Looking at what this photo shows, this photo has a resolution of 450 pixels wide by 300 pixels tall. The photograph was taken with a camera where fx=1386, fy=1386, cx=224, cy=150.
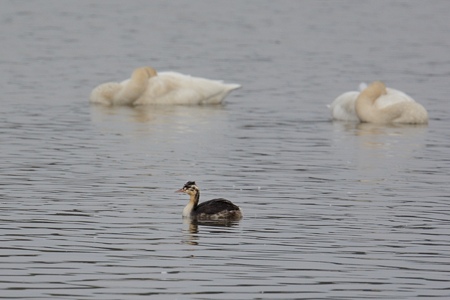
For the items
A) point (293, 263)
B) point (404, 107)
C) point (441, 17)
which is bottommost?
point (293, 263)

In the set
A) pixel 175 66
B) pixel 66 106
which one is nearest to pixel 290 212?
pixel 66 106

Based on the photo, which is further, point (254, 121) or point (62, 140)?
point (254, 121)

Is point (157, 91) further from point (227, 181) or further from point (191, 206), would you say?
point (191, 206)

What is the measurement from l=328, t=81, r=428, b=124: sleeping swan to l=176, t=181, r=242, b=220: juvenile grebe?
9.58 m

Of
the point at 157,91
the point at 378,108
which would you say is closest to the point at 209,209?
the point at 378,108

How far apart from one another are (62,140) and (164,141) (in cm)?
148

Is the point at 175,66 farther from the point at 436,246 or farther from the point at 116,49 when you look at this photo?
the point at 436,246

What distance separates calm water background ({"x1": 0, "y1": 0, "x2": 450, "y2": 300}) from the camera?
11102 mm

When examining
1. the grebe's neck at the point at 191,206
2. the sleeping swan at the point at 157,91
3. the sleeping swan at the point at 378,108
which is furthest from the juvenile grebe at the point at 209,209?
the sleeping swan at the point at 157,91

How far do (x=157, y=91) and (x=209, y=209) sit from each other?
1256 centimetres

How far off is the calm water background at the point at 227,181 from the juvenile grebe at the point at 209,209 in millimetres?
172

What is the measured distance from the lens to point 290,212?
46.8 ft

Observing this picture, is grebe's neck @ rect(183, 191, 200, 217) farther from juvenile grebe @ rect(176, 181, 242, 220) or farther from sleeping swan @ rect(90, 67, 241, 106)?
sleeping swan @ rect(90, 67, 241, 106)

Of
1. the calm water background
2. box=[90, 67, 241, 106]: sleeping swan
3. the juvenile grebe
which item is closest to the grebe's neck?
the juvenile grebe
